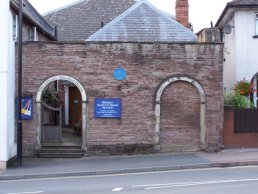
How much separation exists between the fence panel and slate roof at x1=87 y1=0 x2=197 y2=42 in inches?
182

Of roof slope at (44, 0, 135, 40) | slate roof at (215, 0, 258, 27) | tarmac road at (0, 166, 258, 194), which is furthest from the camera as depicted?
roof slope at (44, 0, 135, 40)

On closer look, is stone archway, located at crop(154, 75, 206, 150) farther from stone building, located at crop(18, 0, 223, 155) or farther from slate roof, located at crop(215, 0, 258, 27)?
slate roof, located at crop(215, 0, 258, 27)

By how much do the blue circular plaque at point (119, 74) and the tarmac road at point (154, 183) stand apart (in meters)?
5.28

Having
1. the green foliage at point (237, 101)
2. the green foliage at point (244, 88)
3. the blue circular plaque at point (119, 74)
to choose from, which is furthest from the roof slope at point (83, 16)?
the green foliage at point (237, 101)

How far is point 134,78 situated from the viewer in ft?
63.2

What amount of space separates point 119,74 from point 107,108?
58.5 inches

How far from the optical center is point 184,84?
64.1ft

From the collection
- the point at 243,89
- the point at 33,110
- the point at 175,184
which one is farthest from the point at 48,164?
the point at 243,89

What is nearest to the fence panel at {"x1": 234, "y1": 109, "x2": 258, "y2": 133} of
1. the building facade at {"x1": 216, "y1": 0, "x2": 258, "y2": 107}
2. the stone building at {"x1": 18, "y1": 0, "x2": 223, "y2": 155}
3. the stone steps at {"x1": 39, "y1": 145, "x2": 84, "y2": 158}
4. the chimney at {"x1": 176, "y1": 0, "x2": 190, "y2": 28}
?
the stone building at {"x1": 18, "y1": 0, "x2": 223, "y2": 155}

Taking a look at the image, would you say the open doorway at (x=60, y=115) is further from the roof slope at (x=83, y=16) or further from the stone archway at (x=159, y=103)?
the roof slope at (x=83, y=16)

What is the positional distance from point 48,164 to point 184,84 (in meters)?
6.53

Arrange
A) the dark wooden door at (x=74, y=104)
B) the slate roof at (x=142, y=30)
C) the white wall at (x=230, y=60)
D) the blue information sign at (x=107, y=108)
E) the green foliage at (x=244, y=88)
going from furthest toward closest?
the dark wooden door at (x=74, y=104), the white wall at (x=230, y=60), the slate roof at (x=142, y=30), the green foliage at (x=244, y=88), the blue information sign at (x=107, y=108)

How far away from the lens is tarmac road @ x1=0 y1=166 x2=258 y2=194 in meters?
11.0

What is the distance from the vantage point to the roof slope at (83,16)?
1356 inches
